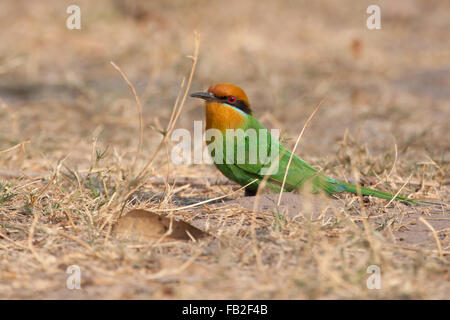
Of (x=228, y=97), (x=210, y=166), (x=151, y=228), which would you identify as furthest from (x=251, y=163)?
(x=210, y=166)

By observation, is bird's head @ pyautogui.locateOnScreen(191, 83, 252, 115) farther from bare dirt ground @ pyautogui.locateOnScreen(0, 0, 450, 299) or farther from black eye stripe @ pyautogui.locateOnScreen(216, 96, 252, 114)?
bare dirt ground @ pyautogui.locateOnScreen(0, 0, 450, 299)

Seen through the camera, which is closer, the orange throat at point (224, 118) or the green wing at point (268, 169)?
the green wing at point (268, 169)

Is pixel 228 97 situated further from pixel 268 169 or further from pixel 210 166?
pixel 210 166

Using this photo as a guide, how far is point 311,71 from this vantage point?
734 cm

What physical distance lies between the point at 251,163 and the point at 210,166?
108cm

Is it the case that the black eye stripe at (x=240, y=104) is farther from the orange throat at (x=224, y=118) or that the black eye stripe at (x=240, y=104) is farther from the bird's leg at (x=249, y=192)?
the bird's leg at (x=249, y=192)

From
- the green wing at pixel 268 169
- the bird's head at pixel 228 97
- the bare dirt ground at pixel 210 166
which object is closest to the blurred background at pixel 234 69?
the bare dirt ground at pixel 210 166

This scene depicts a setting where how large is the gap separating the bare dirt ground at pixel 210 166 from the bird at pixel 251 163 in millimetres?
125

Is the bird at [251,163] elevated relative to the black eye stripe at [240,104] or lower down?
lower down

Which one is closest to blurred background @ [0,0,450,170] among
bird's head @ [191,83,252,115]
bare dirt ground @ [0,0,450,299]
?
bare dirt ground @ [0,0,450,299]

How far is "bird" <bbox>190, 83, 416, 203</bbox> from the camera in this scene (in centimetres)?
312

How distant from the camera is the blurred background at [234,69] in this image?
5.17 metres
